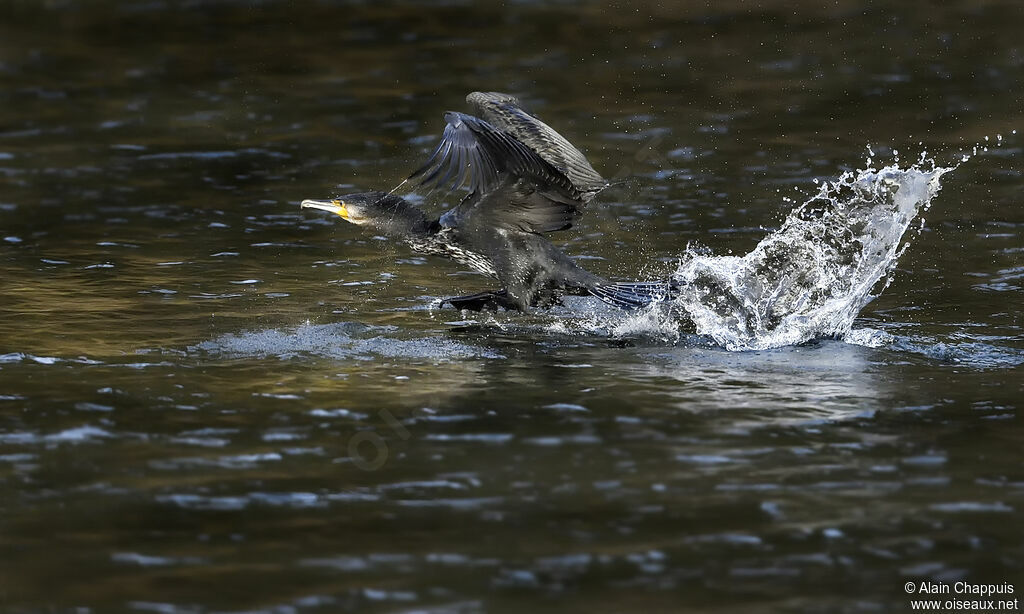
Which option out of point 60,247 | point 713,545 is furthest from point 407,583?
point 60,247

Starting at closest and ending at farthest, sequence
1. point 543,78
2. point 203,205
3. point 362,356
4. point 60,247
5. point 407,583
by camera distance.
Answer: point 407,583
point 362,356
point 60,247
point 203,205
point 543,78

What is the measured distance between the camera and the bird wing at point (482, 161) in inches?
309

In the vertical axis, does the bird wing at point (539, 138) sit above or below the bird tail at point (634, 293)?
above

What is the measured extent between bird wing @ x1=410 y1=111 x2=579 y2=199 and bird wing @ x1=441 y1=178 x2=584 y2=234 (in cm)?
6

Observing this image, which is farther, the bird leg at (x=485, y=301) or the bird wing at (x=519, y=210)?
the bird leg at (x=485, y=301)

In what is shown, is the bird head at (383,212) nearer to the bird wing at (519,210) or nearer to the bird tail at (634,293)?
the bird wing at (519,210)

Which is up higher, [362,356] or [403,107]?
[403,107]

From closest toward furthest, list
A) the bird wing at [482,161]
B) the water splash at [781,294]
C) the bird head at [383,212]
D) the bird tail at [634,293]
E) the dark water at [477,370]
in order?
1. the dark water at [477,370]
2. the bird wing at [482,161]
3. the water splash at [781,294]
4. the bird tail at [634,293]
5. the bird head at [383,212]

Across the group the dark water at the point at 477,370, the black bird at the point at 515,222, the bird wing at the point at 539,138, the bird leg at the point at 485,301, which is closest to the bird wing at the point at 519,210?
the black bird at the point at 515,222

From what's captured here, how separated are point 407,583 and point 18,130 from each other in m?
11.7

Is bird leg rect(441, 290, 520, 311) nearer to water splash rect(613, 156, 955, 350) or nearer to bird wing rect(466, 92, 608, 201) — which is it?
water splash rect(613, 156, 955, 350)

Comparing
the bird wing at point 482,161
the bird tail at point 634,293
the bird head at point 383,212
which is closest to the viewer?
the bird wing at point 482,161

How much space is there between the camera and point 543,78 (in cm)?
1664

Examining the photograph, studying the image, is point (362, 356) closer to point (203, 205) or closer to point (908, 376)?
point (908, 376)
